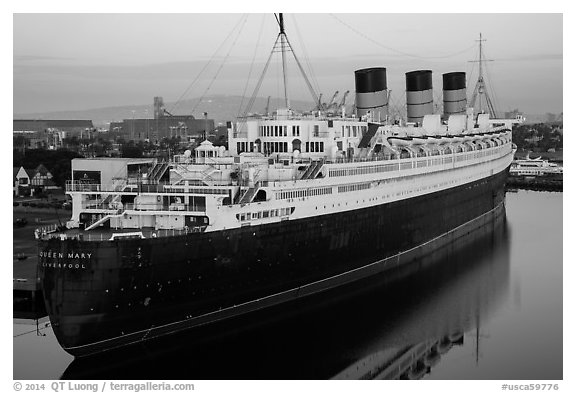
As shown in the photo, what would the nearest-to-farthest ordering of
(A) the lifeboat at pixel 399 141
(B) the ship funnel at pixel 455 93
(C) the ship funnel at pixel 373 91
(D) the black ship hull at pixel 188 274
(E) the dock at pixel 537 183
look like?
1. (D) the black ship hull at pixel 188 274
2. (A) the lifeboat at pixel 399 141
3. (C) the ship funnel at pixel 373 91
4. (B) the ship funnel at pixel 455 93
5. (E) the dock at pixel 537 183

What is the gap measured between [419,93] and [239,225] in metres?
25.4

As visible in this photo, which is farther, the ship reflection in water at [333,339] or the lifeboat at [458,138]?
the lifeboat at [458,138]

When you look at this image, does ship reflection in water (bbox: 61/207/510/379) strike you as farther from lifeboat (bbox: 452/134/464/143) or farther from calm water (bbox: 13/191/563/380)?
lifeboat (bbox: 452/134/464/143)

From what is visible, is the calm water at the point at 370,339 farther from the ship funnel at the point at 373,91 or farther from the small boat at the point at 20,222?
the small boat at the point at 20,222

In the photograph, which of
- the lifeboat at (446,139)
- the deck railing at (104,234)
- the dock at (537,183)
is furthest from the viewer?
the dock at (537,183)

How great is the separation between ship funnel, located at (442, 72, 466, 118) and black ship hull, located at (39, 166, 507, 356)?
23.1 meters

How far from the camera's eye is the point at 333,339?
20531 mm

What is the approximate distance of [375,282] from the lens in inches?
1036

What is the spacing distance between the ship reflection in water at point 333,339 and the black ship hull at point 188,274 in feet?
1.61

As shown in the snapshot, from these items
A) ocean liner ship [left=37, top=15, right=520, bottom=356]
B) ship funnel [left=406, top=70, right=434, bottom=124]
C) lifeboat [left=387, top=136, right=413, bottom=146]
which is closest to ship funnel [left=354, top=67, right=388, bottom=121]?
ocean liner ship [left=37, top=15, right=520, bottom=356]

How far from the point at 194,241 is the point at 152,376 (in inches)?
145

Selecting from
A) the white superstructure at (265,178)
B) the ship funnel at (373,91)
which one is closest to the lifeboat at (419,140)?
the white superstructure at (265,178)

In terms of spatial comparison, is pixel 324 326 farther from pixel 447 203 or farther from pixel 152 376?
pixel 447 203

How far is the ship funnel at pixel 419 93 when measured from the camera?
42.8 metres
